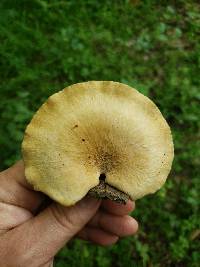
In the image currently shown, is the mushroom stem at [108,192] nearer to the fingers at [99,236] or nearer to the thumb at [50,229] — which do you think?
the thumb at [50,229]

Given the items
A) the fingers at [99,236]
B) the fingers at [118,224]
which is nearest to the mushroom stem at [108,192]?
the fingers at [118,224]

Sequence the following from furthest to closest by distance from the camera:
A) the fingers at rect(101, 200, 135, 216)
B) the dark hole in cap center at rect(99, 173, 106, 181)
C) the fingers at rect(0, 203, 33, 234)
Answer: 1. the fingers at rect(101, 200, 135, 216)
2. the fingers at rect(0, 203, 33, 234)
3. the dark hole in cap center at rect(99, 173, 106, 181)

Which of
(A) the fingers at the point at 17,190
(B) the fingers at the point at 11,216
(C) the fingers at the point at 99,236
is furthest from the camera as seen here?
(C) the fingers at the point at 99,236

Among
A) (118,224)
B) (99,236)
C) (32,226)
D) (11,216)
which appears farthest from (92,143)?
(99,236)

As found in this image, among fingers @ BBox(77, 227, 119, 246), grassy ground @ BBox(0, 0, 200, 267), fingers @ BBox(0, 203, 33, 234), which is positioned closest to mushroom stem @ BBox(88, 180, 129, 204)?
fingers @ BBox(0, 203, 33, 234)

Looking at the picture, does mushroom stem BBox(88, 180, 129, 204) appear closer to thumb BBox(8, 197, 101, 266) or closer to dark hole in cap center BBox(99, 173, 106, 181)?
dark hole in cap center BBox(99, 173, 106, 181)

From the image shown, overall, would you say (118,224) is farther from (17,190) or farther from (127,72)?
(127,72)
